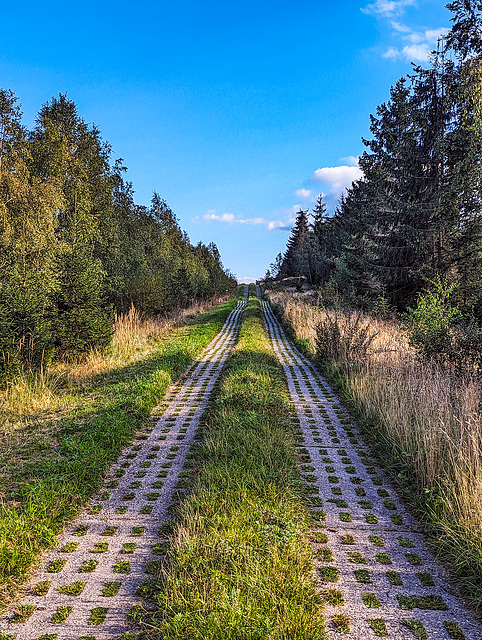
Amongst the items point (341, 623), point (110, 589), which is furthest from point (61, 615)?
point (341, 623)

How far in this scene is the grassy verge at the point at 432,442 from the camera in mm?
3010

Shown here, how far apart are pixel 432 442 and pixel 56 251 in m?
9.81

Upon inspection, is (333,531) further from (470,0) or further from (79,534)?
(470,0)

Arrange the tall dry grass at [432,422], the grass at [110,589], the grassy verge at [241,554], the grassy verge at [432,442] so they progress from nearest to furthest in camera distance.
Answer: the grassy verge at [241,554]
the grass at [110,589]
the grassy verge at [432,442]
the tall dry grass at [432,422]

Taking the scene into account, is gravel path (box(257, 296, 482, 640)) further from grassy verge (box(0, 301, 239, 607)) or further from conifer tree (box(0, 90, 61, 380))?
conifer tree (box(0, 90, 61, 380))

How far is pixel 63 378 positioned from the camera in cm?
852

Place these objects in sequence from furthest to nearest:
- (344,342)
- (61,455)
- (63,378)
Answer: (344,342) → (63,378) → (61,455)

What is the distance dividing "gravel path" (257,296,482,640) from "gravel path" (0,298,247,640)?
1362mm

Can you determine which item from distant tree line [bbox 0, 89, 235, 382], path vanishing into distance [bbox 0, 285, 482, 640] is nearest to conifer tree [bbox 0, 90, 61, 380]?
distant tree line [bbox 0, 89, 235, 382]

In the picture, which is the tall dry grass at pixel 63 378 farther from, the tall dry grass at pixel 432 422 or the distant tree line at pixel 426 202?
the distant tree line at pixel 426 202

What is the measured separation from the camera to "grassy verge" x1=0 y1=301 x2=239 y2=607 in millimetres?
3057

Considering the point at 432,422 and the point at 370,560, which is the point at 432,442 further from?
the point at 370,560

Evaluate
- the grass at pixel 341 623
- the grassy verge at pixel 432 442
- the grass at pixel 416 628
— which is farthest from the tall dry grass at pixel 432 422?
the grass at pixel 341 623

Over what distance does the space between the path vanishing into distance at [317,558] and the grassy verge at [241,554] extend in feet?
0.68
